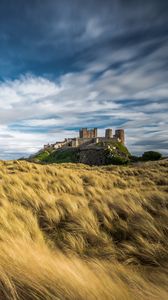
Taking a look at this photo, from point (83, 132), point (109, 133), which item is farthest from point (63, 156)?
point (83, 132)

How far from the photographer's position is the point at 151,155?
5284 cm

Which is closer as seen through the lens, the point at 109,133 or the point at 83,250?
the point at 83,250

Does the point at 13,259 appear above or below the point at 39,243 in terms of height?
above

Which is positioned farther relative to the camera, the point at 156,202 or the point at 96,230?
the point at 156,202

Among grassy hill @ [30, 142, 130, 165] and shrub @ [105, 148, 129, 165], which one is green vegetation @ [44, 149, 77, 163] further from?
shrub @ [105, 148, 129, 165]

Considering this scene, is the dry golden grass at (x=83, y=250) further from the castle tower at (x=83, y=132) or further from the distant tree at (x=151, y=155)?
the castle tower at (x=83, y=132)

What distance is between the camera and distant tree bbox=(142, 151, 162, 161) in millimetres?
52062

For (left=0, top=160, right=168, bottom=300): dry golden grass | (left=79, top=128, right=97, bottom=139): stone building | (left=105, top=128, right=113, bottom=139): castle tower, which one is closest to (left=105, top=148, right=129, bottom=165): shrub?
(left=105, top=128, right=113, bottom=139): castle tower

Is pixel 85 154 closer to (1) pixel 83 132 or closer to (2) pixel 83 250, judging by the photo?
(1) pixel 83 132

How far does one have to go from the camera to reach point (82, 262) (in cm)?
305

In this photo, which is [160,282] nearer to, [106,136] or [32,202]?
[32,202]

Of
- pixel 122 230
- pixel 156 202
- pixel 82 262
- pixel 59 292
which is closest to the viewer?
pixel 59 292

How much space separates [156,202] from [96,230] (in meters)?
2.35

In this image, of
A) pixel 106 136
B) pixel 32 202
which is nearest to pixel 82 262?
pixel 32 202
